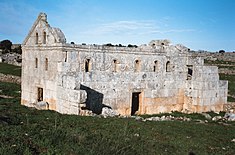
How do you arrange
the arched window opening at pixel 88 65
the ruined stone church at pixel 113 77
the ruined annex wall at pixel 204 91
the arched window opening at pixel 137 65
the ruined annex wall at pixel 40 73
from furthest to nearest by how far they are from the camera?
the ruined annex wall at pixel 204 91, the arched window opening at pixel 137 65, the arched window opening at pixel 88 65, the ruined annex wall at pixel 40 73, the ruined stone church at pixel 113 77

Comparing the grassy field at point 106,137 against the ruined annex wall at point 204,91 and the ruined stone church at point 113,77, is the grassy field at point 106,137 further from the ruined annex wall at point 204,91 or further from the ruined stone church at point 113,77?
the ruined annex wall at point 204,91

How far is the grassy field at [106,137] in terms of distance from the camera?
8484 millimetres

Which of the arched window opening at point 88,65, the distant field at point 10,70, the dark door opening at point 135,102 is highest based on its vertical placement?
the arched window opening at point 88,65

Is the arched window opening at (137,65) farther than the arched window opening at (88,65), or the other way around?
the arched window opening at (137,65)

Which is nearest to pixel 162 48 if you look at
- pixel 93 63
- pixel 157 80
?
pixel 157 80

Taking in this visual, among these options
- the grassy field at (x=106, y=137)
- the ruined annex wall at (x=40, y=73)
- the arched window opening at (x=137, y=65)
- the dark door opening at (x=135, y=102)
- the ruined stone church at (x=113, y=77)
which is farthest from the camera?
the dark door opening at (x=135, y=102)

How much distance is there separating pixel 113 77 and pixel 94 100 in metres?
2.14

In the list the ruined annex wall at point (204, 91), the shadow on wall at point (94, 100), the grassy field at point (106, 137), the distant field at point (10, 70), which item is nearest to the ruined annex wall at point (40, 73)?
the shadow on wall at point (94, 100)

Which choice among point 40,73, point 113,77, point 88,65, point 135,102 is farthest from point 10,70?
point 113,77

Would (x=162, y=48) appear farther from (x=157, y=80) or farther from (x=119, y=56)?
(x=119, y=56)

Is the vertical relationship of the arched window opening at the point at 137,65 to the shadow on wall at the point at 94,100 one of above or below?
above

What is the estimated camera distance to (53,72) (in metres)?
19.5

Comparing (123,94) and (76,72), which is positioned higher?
(76,72)

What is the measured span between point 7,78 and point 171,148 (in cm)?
3229
